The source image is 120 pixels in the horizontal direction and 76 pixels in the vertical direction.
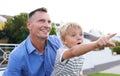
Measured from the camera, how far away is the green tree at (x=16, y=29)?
22.2 m

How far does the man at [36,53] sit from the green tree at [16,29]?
18.6 meters

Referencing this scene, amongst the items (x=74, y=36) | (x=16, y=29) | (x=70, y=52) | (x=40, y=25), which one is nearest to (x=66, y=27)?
(x=74, y=36)

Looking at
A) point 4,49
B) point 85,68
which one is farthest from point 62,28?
point 85,68

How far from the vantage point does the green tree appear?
22219 millimetres

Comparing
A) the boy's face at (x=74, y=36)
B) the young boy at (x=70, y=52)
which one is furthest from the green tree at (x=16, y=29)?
the boy's face at (x=74, y=36)

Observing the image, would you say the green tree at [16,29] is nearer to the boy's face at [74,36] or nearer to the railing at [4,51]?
the railing at [4,51]

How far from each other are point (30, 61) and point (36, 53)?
0.34 ft

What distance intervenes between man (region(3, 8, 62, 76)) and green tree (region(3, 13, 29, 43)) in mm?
18578

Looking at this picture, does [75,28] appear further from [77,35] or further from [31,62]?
[31,62]

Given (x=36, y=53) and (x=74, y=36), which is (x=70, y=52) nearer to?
(x=74, y=36)

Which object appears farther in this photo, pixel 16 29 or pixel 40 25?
pixel 16 29

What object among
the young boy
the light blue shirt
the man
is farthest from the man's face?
the young boy

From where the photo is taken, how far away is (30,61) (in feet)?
11.2

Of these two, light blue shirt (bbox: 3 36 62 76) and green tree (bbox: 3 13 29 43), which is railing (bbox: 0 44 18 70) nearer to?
light blue shirt (bbox: 3 36 62 76)
